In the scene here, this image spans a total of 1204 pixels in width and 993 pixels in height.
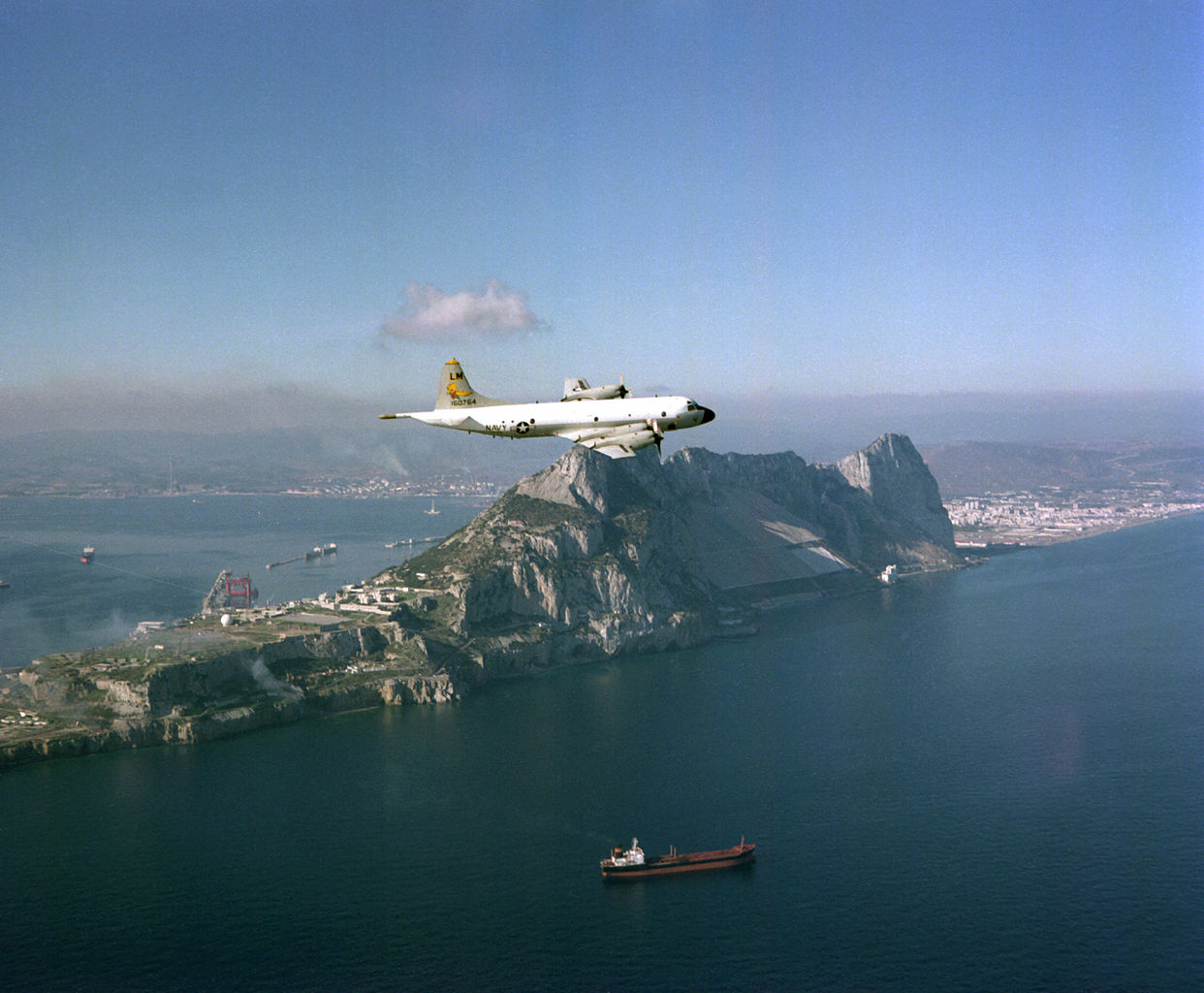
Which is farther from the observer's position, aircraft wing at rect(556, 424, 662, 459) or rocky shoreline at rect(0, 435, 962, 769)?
rocky shoreline at rect(0, 435, 962, 769)

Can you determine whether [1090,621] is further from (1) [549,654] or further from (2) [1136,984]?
(2) [1136,984]

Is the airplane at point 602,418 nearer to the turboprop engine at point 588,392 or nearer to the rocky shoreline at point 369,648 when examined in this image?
the turboprop engine at point 588,392

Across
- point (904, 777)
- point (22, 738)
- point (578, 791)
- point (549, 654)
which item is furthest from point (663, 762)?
point (22, 738)

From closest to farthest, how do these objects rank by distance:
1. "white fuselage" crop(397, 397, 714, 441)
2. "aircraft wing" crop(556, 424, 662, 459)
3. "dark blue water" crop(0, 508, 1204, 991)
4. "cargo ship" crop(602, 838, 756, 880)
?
"aircraft wing" crop(556, 424, 662, 459) < "white fuselage" crop(397, 397, 714, 441) < "dark blue water" crop(0, 508, 1204, 991) < "cargo ship" crop(602, 838, 756, 880)

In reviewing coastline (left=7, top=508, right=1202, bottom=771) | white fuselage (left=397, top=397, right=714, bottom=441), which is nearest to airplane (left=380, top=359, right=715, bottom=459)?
white fuselage (left=397, top=397, right=714, bottom=441)

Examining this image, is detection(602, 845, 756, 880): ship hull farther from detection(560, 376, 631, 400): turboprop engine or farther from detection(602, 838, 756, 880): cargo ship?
detection(560, 376, 631, 400): turboprop engine

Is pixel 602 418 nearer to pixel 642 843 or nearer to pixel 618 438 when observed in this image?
pixel 618 438

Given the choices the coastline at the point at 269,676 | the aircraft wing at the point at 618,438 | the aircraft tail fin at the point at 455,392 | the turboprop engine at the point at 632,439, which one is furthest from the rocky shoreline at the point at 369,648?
the turboprop engine at the point at 632,439
